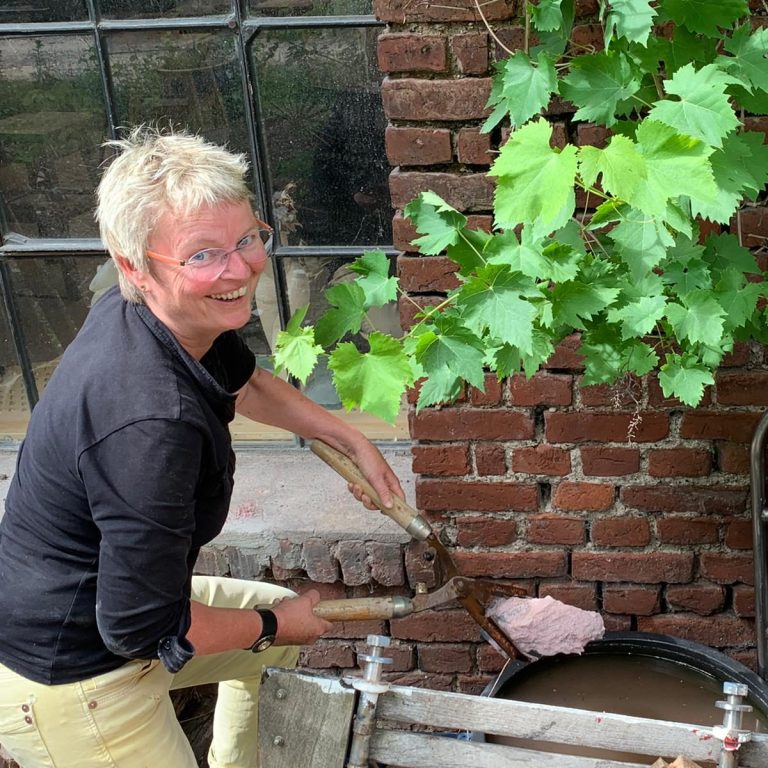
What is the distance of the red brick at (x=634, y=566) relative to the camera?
252 cm

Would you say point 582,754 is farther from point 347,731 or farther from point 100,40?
point 100,40

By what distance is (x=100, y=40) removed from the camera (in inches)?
102

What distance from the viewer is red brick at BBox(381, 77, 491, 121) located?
2.17 m

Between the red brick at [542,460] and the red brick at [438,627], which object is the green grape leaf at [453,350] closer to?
the red brick at [542,460]

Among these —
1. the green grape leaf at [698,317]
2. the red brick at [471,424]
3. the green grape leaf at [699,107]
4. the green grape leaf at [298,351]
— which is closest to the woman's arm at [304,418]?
the red brick at [471,424]

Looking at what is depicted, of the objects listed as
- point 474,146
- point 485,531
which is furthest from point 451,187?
point 485,531

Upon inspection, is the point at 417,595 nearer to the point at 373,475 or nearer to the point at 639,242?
the point at 373,475

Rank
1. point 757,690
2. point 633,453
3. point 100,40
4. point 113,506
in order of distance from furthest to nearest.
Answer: point 100,40, point 633,453, point 757,690, point 113,506

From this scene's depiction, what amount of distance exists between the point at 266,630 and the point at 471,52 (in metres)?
1.19

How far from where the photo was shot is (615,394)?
2.35 meters

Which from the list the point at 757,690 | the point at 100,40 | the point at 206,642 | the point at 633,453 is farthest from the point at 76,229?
the point at 757,690

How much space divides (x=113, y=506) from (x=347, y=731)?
1.71 ft

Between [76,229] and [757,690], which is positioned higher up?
[76,229]

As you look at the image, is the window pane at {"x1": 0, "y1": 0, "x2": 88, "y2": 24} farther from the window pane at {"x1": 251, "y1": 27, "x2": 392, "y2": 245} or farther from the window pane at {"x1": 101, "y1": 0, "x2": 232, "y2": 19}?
the window pane at {"x1": 251, "y1": 27, "x2": 392, "y2": 245}
